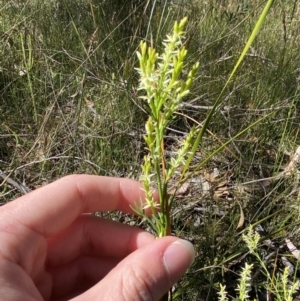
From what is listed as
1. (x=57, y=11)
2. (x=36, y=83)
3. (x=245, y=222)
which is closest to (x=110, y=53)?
(x=36, y=83)

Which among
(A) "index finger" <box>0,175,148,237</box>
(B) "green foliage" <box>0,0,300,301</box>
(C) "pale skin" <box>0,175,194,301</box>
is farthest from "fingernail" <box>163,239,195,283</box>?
(B) "green foliage" <box>0,0,300,301</box>

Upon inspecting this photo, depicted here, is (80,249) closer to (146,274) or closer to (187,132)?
(146,274)

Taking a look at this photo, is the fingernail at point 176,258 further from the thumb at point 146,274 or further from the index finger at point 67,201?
the index finger at point 67,201

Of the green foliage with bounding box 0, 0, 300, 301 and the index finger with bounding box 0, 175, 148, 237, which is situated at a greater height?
the index finger with bounding box 0, 175, 148, 237

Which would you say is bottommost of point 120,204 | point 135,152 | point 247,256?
point 247,256

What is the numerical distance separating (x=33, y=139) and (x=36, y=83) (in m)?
0.34

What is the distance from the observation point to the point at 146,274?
100 cm

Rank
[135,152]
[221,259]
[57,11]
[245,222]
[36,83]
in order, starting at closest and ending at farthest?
[221,259], [245,222], [135,152], [36,83], [57,11]

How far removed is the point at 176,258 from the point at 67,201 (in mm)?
386

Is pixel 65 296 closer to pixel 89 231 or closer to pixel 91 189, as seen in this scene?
pixel 89 231

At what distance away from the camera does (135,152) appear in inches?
78.2

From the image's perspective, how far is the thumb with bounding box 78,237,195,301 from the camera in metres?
0.98

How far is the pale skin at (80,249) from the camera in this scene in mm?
1000

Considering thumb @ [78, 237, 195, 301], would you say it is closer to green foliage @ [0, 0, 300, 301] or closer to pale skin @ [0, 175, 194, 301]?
pale skin @ [0, 175, 194, 301]
